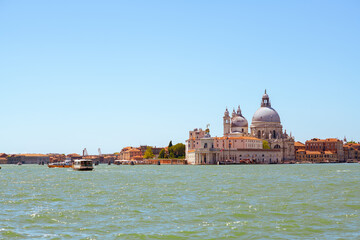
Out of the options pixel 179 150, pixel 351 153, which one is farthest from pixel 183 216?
pixel 351 153

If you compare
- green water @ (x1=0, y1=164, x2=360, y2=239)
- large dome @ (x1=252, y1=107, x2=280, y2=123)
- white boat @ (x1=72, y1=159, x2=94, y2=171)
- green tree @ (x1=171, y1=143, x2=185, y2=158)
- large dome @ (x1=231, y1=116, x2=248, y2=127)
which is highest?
large dome @ (x1=252, y1=107, x2=280, y2=123)

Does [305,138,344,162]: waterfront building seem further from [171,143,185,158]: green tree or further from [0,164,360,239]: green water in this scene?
[0,164,360,239]: green water

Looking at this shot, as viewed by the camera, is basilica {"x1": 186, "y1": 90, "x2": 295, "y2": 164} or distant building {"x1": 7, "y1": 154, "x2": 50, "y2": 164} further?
distant building {"x1": 7, "y1": 154, "x2": 50, "y2": 164}

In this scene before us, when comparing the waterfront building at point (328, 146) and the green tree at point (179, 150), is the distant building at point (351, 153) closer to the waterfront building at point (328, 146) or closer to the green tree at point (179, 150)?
the waterfront building at point (328, 146)

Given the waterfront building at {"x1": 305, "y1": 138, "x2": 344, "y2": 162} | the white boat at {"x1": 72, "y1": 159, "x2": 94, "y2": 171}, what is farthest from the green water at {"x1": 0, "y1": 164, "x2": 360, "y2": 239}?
the waterfront building at {"x1": 305, "y1": 138, "x2": 344, "y2": 162}

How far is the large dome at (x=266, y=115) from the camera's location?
422 ft

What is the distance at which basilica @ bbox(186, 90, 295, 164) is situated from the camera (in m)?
112

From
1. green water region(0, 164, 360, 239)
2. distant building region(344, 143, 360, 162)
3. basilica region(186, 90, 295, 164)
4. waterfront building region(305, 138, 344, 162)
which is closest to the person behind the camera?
green water region(0, 164, 360, 239)

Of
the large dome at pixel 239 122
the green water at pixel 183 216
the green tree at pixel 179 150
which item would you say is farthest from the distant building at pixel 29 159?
the green water at pixel 183 216

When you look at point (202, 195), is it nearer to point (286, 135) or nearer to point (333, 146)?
point (286, 135)

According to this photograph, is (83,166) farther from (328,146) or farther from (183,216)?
(328,146)

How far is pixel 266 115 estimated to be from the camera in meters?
129

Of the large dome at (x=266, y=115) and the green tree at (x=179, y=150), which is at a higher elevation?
the large dome at (x=266, y=115)

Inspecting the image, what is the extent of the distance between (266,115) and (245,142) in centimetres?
1494
